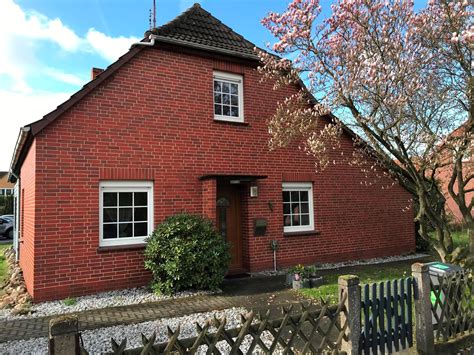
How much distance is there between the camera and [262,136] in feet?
32.5

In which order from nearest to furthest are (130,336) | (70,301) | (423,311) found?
(423,311) < (130,336) < (70,301)

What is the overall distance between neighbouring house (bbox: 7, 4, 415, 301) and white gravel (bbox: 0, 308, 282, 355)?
2.19 m

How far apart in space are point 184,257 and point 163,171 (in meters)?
2.23

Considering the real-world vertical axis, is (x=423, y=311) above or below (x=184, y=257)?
below

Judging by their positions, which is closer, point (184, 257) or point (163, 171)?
point (184, 257)

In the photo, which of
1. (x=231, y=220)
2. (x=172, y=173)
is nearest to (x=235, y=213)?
(x=231, y=220)

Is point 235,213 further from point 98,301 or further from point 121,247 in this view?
point 98,301

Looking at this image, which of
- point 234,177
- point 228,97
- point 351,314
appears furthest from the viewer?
point 228,97

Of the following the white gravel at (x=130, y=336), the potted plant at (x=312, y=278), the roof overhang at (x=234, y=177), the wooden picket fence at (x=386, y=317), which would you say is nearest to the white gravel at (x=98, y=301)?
the white gravel at (x=130, y=336)

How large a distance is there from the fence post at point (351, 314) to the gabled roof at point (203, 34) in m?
6.97

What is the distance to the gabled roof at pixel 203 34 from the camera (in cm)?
878

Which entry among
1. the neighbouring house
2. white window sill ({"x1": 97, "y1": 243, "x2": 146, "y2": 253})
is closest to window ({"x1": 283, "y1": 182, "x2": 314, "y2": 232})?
the neighbouring house

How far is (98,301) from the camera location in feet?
22.8

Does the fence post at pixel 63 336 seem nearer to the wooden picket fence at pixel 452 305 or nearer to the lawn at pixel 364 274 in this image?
the wooden picket fence at pixel 452 305
